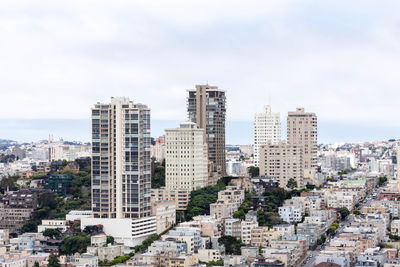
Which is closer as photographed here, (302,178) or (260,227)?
(260,227)

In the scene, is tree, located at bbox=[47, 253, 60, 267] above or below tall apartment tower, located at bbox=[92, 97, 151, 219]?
below

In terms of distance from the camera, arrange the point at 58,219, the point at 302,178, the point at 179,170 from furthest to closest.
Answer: the point at 302,178
the point at 179,170
the point at 58,219

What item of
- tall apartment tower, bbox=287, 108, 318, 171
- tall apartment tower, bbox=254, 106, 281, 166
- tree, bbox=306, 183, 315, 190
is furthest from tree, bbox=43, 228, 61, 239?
tall apartment tower, bbox=254, 106, 281, 166

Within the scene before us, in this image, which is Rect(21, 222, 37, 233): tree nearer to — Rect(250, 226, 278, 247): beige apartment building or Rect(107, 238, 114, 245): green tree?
Rect(107, 238, 114, 245): green tree

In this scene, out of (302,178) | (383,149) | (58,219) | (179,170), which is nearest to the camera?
(58,219)

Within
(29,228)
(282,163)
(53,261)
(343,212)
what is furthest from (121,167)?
(282,163)

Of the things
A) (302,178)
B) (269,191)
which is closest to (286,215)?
(269,191)

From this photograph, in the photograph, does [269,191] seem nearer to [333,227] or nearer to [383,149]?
[333,227]
